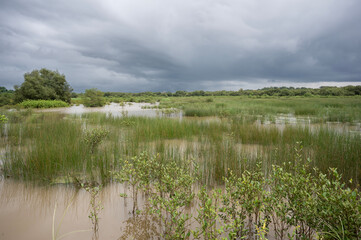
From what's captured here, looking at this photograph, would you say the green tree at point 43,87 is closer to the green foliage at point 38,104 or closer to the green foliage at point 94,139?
the green foliage at point 38,104

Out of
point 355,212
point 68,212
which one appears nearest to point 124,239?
point 68,212

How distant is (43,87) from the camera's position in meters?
26.0

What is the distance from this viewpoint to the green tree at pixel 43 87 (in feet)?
81.4

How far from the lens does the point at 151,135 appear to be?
27.7 feet

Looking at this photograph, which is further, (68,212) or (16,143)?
(16,143)

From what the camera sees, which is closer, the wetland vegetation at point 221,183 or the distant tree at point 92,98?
the wetland vegetation at point 221,183

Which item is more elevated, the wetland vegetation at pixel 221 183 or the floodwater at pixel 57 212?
the wetland vegetation at pixel 221 183

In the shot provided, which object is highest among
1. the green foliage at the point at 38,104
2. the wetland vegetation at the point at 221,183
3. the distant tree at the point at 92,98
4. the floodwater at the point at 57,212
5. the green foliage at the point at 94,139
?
the distant tree at the point at 92,98

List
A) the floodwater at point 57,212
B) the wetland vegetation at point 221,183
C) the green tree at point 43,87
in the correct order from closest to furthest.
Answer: the wetland vegetation at point 221,183 → the floodwater at point 57,212 → the green tree at point 43,87

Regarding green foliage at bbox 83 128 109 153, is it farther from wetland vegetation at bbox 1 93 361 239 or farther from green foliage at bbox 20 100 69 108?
green foliage at bbox 20 100 69 108

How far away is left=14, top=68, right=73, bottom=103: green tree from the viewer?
977 inches

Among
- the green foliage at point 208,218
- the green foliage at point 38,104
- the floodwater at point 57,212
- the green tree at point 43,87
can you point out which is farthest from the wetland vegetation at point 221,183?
the green tree at point 43,87

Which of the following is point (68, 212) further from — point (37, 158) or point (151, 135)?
point (151, 135)

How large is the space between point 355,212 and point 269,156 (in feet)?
11.6
